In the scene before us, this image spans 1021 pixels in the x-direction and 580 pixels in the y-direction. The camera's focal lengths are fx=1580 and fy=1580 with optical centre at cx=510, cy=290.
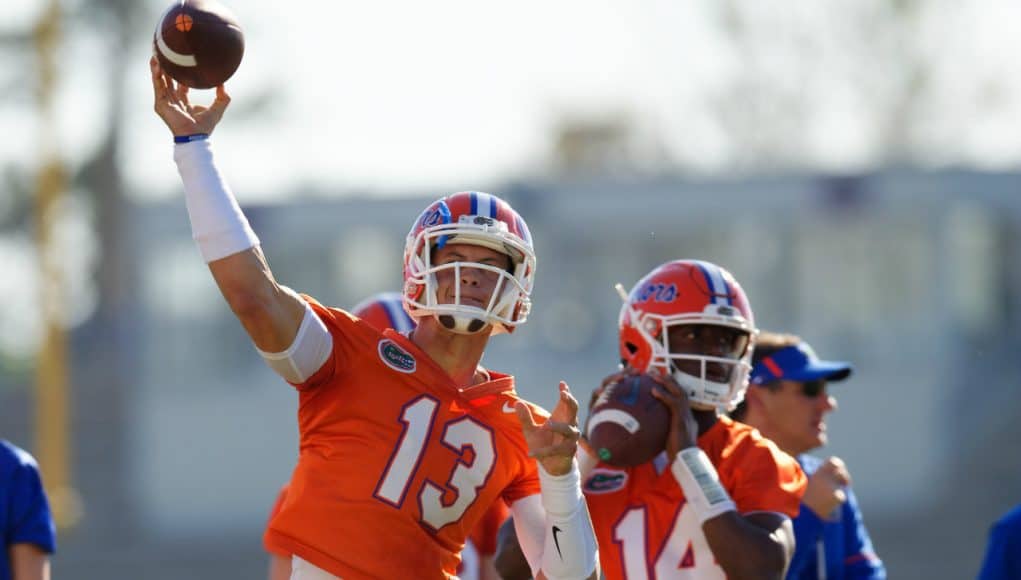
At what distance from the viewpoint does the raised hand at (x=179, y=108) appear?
3.69 m

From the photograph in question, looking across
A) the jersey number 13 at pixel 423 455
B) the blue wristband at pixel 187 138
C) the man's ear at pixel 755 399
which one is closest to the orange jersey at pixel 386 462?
the jersey number 13 at pixel 423 455

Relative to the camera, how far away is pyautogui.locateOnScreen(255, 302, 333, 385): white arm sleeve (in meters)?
3.68

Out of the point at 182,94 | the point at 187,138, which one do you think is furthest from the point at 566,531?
the point at 182,94

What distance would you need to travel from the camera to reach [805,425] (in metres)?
5.52

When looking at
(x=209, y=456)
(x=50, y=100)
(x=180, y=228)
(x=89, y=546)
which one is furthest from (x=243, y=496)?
(x=50, y=100)

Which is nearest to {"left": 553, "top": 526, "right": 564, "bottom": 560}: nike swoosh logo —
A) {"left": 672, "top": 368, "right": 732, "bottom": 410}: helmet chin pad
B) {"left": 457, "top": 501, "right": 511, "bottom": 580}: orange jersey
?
{"left": 672, "top": 368, "right": 732, "bottom": 410}: helmet chin pad

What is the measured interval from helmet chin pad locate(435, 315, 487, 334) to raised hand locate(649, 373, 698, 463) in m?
0.71

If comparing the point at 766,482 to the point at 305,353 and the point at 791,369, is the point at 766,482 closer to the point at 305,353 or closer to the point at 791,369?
the point at 791,369

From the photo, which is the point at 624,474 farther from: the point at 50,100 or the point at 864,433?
the point at 864,433

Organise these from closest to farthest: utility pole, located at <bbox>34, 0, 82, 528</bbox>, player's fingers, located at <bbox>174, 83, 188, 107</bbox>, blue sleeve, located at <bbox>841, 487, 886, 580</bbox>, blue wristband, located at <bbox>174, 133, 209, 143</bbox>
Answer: blue wristband, located at <bbox>174, 133, 209, 143</bbox> < player's fingers, located at <bbox>174, 83, 188, 107</bbox> < blue sleeve, located at <bbox>841, 487, 886, 580</bbox> < utility pole, located at <bbox>34, 0, 82, 528</bbox>

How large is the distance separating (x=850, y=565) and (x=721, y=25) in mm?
25597

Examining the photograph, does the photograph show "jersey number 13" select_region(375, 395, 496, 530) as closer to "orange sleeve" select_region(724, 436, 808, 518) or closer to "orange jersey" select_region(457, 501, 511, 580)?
"orange sleeve" select_region(724, 436, 808, 518)

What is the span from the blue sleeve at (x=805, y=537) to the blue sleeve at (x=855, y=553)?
20 cm

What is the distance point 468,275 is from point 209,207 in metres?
0.72
